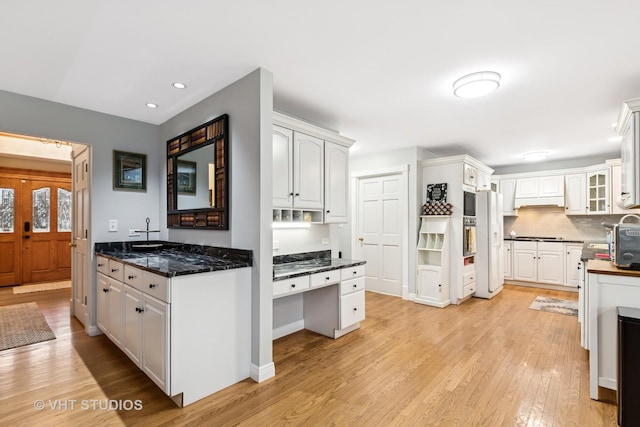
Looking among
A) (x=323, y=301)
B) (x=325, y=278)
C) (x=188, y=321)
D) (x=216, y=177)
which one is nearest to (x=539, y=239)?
(x=323, y=301)

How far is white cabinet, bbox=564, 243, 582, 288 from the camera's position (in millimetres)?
5602

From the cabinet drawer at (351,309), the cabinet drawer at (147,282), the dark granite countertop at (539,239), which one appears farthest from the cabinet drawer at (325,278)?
the dark granite countertop at (539,239)

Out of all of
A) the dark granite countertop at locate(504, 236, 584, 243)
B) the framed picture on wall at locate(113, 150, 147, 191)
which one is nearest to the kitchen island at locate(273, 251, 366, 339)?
the framed picture on wall at locate(113, 150, 147, 191)

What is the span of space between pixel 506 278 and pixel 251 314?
18.8ft

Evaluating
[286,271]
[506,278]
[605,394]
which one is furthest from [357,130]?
[506,278]

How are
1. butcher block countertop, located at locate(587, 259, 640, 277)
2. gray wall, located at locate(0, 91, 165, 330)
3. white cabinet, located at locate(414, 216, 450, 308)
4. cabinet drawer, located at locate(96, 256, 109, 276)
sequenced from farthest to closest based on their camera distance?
white cabinet, located at locate(414, 216, 450, 308)
cabinet drawer, located at locate(96, 256, 109, 276)
gray wall, located at locate(0, 91, 165, 330)
butcher block countertop, located at locate(587, 259, 640, 277)

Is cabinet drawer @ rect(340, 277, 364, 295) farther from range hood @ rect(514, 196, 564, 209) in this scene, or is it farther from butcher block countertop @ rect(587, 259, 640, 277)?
range hood @ rect(514, 196, 564, 209)

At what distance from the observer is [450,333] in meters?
3.58

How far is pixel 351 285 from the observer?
11.4ft

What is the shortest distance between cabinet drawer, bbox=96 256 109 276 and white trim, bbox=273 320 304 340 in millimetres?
1796

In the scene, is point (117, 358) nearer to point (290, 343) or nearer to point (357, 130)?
point (290, 343)

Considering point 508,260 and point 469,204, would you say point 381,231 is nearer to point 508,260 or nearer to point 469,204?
point 469,204

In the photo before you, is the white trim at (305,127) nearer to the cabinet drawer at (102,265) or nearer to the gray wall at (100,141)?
the gray wall at (100,141)

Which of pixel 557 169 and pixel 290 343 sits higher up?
pixel 557 169
